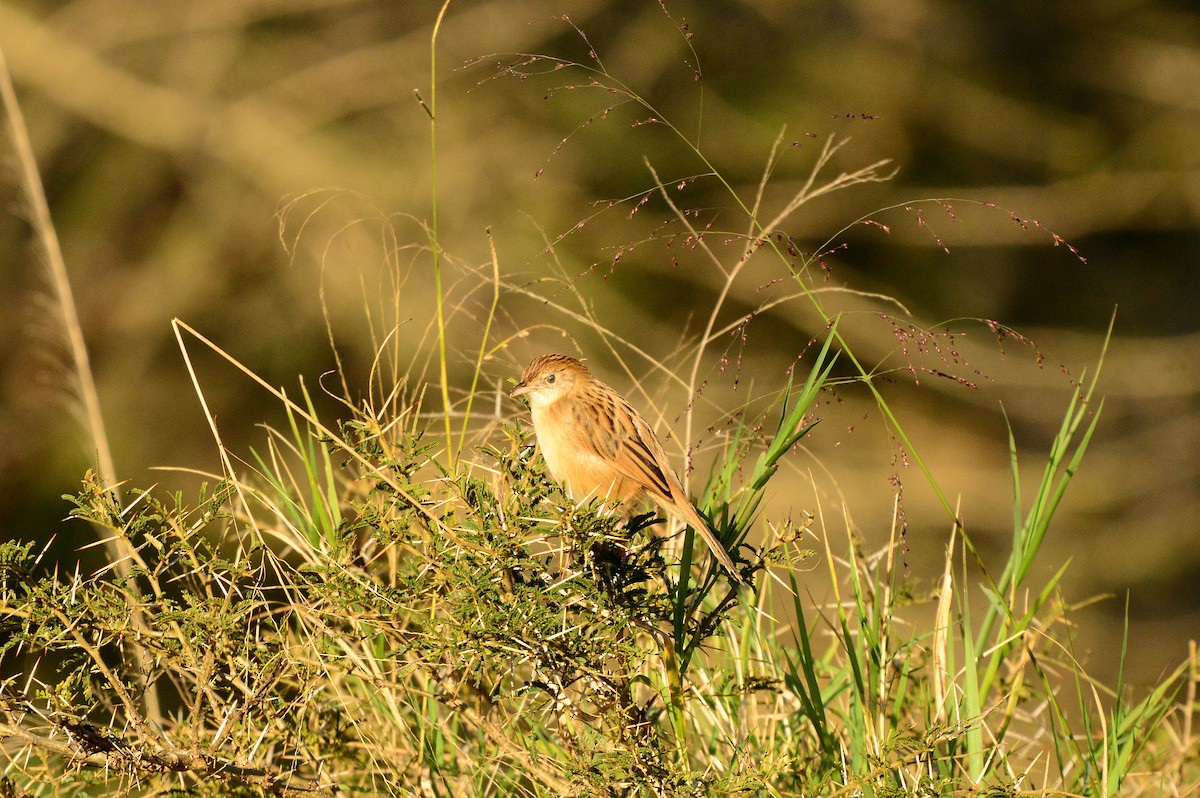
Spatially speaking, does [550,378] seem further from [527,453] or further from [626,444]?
[527,453]

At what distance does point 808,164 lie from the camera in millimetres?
7746

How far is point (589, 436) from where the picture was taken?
2.59 m

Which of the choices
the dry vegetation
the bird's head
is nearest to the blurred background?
the dry vegetation

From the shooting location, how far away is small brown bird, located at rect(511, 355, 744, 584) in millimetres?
2432

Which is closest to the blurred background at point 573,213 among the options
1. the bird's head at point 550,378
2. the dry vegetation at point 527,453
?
the dry vegetation at point 527,453

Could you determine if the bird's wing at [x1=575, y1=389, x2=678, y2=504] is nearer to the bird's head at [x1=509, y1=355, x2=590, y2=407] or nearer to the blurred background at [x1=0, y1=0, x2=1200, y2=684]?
the bird's head at [x1=509, y1=355, x2=590, y2=407]

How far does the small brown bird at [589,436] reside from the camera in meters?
2.43

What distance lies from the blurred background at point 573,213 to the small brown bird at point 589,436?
55.8 inches

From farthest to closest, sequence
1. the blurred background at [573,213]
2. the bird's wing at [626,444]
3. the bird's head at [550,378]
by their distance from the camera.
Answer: the blurred background at [573,213] → the bird's head at [550,378] → the bird's wing at [626,444]

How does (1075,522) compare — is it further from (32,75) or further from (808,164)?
(32,75)

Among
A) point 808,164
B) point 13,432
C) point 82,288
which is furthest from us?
point 808,164

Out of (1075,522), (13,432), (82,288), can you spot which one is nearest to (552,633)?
(13,432)

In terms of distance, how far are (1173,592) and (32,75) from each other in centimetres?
932

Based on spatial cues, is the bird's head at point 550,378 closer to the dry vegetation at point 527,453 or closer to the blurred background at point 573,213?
the dry vegetation at point 527,453
